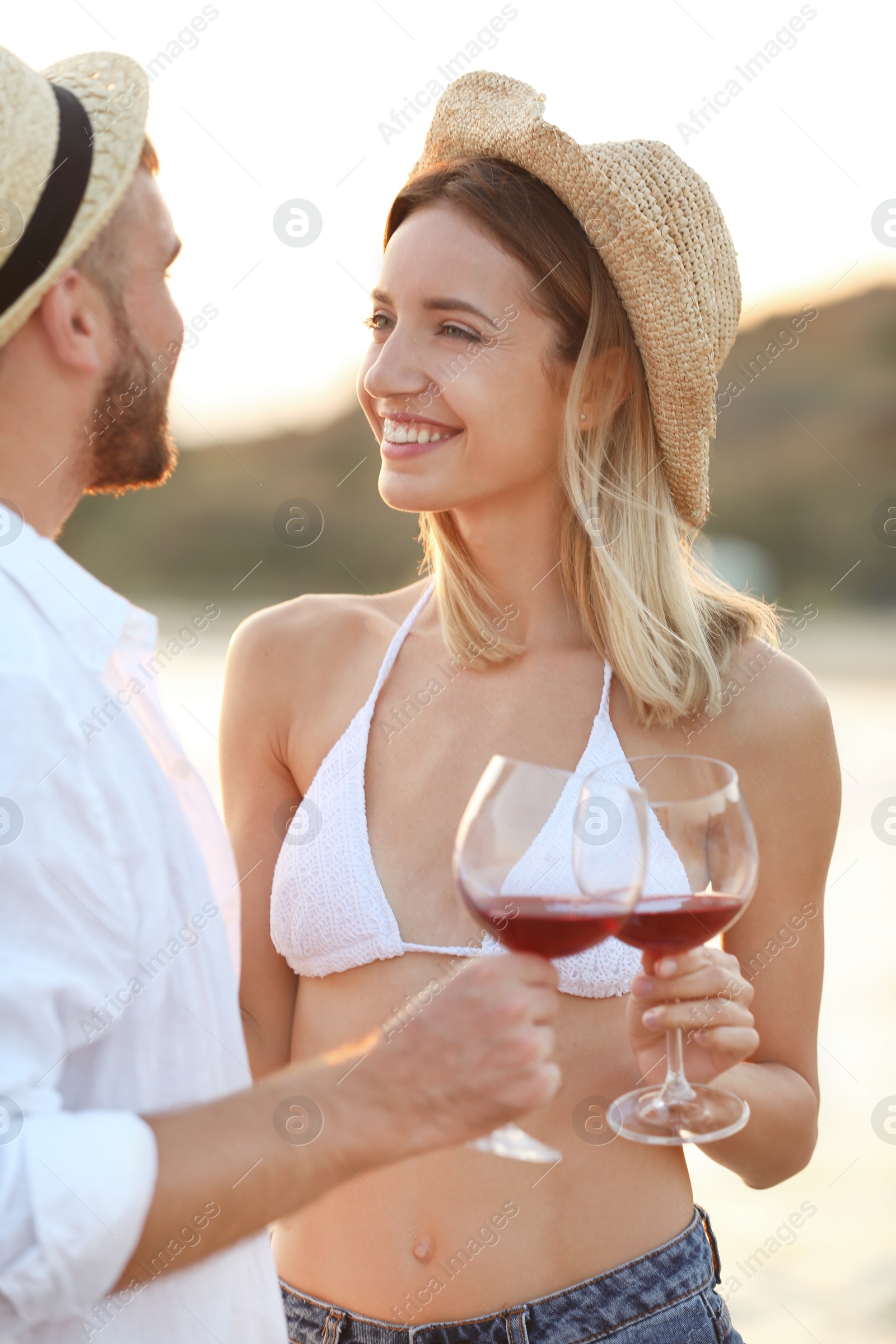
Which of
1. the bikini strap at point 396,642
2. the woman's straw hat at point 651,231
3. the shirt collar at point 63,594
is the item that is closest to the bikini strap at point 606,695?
the bikini strap at point 396,642

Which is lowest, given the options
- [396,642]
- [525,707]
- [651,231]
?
[396,642]

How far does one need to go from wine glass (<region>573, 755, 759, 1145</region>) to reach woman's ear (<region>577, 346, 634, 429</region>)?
1090 millimetres

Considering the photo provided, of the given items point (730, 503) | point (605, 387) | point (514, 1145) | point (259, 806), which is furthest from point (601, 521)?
point (730, 503)

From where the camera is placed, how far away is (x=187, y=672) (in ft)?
64.0

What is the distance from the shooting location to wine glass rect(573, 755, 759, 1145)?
1.76 meters

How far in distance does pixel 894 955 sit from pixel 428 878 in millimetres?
5474

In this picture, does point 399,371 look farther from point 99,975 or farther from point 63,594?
point 99,975

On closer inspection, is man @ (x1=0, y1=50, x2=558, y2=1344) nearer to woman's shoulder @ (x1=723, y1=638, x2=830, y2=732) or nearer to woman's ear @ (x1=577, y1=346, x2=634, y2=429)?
woman's shoulder @ (x1=723, y1=638, x2=830, y2=732)

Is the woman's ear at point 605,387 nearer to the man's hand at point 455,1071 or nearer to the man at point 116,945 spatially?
the man at point 116,945

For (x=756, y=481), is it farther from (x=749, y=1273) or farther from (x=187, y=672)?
(x=749, y=1273)

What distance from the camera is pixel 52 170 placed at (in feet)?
4.73

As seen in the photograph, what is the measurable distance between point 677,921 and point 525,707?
36.2 inches

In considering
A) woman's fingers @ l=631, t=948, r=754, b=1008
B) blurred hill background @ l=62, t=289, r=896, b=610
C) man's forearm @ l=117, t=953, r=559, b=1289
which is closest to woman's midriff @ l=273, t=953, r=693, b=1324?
woman's fingers @ l=631, t=948, r=754, b=1008

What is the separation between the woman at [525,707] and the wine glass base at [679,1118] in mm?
95
